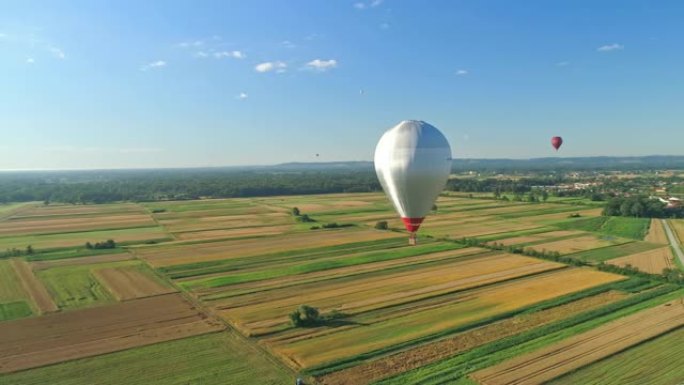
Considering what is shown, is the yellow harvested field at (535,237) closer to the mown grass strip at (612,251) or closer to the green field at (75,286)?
the mown grass strip at (612,251)

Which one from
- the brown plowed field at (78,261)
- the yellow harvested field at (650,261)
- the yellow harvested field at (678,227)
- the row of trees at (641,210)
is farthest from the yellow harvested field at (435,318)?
the row of trees at (641,210)

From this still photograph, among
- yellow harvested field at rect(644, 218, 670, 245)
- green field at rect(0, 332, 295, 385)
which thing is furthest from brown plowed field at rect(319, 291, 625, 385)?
yellow harvested field at rect(644, 218, 670, 245)

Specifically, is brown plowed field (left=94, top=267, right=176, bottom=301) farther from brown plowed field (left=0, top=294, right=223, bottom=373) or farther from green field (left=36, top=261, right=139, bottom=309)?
brown plowed field (left=0, top=294, right=223, bottom=373)

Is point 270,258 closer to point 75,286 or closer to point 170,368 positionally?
point 75,286

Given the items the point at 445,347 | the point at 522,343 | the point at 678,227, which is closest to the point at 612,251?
the point at 678,227

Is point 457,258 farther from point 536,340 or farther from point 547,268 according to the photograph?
point 536,340

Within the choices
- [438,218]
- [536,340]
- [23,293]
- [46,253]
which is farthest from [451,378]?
[438,218]
